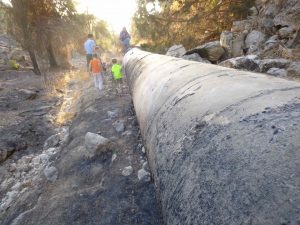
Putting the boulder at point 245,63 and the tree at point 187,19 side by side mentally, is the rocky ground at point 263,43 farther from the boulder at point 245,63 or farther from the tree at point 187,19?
the tree at point 187,19

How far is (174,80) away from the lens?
2.18 m

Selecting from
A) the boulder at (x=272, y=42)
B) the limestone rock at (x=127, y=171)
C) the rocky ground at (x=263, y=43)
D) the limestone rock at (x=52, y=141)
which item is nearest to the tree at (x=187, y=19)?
the rocky ground at (x=263, y=43)

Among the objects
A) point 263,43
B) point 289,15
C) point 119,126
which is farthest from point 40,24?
point 289,15

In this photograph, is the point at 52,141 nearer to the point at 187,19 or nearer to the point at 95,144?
the point at 95,144

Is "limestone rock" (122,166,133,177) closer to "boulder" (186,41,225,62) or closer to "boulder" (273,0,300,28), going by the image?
"boulder" (186,41,225,62)

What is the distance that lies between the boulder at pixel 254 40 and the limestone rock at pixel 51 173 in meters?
4.50

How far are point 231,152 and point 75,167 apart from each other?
2.52 m

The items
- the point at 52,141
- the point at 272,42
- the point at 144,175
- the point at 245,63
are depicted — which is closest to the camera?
the point at 144,175

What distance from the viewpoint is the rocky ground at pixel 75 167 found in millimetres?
2498

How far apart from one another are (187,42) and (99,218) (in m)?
7.69

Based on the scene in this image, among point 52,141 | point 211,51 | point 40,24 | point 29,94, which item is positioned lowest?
point 52,141

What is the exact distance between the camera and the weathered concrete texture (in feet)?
2.81

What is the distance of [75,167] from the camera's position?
328cm

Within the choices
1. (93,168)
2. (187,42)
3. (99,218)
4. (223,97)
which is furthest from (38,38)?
(223,97)
